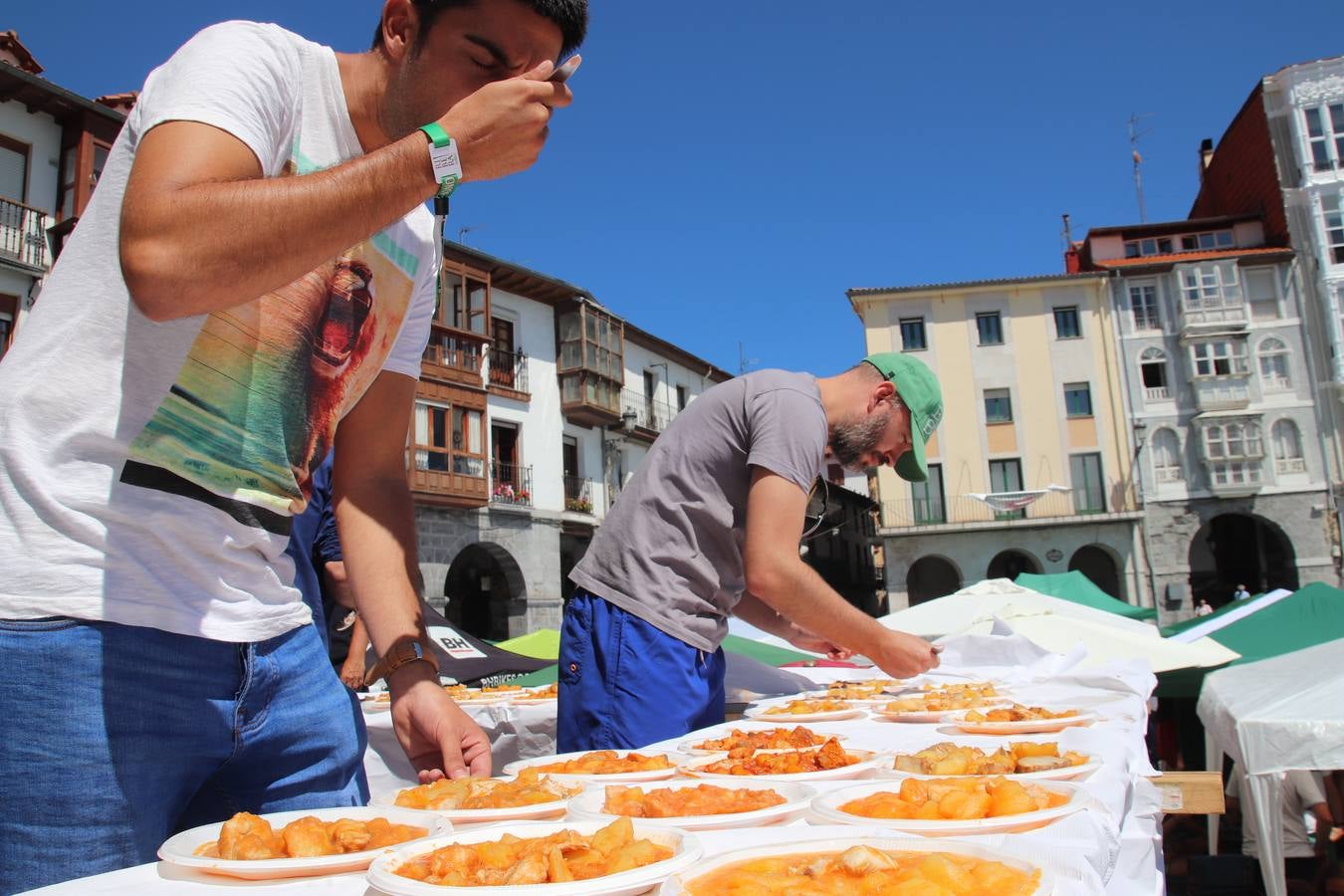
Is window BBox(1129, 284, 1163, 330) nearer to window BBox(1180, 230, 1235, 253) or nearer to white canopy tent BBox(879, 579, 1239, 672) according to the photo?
window BBox(1180, 230, 1235, 253)

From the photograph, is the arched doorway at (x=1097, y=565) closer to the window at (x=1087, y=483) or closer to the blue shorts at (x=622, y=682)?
the window at (x=1087, y=483)

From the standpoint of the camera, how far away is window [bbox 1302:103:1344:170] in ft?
94.0

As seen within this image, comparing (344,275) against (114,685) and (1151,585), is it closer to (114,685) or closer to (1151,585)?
(114,685)

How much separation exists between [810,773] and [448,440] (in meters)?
20.4

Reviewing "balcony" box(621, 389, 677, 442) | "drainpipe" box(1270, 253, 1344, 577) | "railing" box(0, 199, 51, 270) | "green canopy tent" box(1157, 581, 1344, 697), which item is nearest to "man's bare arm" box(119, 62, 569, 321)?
"green canopy tent" box(1157, 581, 1344, 697)

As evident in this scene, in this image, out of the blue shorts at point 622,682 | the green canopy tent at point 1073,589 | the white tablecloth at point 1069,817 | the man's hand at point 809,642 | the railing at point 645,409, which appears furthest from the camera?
the railing at point 645,409

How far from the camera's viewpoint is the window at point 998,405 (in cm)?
3180

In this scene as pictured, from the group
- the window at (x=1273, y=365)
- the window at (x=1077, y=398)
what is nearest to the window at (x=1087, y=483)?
the window at (x=1077, y=398)

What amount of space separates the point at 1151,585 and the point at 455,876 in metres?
32.2

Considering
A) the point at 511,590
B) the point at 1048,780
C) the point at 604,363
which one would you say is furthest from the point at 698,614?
the point at 604,363

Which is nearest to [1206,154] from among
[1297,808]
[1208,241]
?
[1208,241]

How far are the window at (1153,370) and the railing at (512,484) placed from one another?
19351 mm

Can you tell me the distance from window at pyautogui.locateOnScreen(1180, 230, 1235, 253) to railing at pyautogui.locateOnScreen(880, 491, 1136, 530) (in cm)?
854

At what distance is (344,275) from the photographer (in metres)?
1.58
